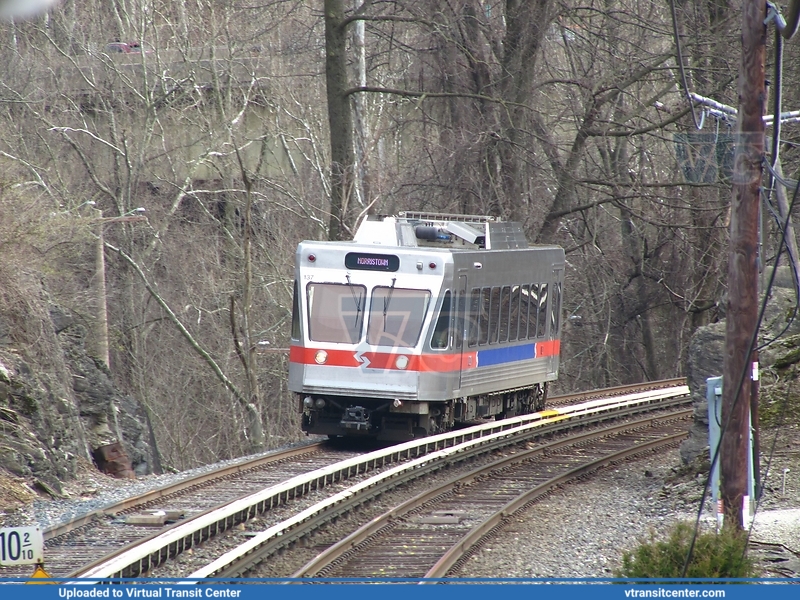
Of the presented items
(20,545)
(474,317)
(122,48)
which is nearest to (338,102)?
(474,317)

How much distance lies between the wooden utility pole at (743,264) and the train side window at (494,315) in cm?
687

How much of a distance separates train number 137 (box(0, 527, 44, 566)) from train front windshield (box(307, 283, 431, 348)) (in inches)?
375

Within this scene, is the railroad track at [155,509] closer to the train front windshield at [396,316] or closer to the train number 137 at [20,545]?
the train front windshield at [396,316]

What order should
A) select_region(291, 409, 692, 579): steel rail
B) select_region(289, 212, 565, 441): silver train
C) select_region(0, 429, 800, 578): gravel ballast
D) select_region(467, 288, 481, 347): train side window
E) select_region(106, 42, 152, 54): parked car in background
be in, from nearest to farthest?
select_region(291, 409, 692, 579): steel rail → select_region(0, 429, 800, 578): gravel ballast → select_region(289, 212, 565, 441): silver train → select_region(467, 288, 481, 347): train side window → select_region(106, 42, 152, 54): parked car in background

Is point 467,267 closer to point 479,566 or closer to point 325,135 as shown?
point 479,566

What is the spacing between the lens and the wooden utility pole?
32.9 ft

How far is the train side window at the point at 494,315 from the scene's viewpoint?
56.9 ft

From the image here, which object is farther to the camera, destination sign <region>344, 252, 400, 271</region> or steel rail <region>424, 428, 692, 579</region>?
destination sign <region>344, 252, 400, 271</region>

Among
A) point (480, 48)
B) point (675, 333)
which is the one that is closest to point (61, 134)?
point (480, 48)

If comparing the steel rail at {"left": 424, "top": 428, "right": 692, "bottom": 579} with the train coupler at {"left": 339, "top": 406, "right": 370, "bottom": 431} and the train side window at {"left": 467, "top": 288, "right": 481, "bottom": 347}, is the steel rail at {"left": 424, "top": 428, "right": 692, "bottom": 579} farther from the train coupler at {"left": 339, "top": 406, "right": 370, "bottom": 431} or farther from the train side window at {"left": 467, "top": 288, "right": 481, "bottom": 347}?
the train coupler at {"left": 339, "top": 406, "right": 370, "bottom": 431}

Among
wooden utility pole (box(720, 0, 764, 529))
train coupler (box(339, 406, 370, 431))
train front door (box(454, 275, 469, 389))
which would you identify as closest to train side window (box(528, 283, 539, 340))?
train front door (box(454, 275, 469, 389))

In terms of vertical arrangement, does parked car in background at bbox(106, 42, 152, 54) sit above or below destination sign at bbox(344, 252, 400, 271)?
above

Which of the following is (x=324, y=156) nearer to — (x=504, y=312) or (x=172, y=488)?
(x=504, y=312)

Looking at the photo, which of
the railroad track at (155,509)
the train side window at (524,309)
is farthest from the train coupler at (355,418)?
the train side window at (524,309)
